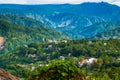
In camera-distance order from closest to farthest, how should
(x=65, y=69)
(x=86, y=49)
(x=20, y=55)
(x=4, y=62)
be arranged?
1. (x=65, y=69)
2. (x=86, y=49)
3. (x=4, y=62)
4. (x=20, y=55)

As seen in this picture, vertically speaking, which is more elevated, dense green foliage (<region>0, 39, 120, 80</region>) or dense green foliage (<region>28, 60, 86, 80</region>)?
dense green foliage (<region>28, 60, 86, 80</region>)

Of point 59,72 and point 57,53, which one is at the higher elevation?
point 59,72

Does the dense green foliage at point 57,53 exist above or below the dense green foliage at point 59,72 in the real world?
below

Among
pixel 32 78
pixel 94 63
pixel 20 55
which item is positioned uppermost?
pixel 32 78

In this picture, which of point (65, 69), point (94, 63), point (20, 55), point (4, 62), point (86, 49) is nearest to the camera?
point (65, 69)

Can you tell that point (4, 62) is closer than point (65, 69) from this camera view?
No

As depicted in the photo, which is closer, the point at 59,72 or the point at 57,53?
the point at 59,72

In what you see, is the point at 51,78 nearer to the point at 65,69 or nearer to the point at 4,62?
the point at 65,69

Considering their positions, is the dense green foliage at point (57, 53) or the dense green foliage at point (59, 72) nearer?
the dense green foliage at point (59, 72)

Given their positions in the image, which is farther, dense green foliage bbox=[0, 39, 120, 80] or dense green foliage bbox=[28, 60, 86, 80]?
dense green foliage bbox=[0, 39, 120, 80]

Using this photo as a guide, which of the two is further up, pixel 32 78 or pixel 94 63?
pixel 32 78

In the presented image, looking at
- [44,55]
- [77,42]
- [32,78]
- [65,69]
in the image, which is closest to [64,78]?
[65,69]
